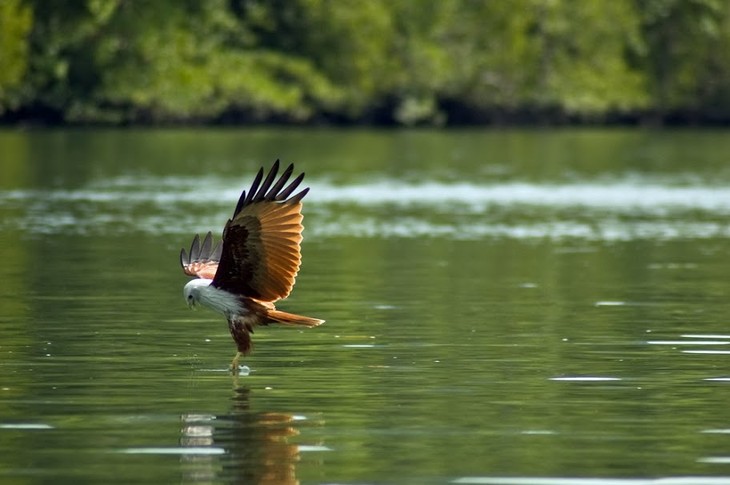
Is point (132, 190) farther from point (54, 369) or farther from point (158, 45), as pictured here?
point (158, 45)

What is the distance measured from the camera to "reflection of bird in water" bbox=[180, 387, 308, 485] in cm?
1032

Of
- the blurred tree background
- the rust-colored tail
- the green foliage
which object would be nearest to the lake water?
the rust-colored tail

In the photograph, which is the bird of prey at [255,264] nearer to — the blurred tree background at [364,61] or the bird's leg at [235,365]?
the bird's leg at [235,365]

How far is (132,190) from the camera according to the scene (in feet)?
140

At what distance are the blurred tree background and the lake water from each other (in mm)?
44500

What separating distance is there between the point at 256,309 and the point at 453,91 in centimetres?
8418

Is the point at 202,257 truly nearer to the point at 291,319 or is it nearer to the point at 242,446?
the point at 291,319

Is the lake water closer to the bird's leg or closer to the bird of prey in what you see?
the bird's leg

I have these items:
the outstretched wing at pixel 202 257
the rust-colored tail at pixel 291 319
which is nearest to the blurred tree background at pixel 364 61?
the outstretched wing at pixel 202 257

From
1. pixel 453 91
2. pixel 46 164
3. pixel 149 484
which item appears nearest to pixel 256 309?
pixel 149 484

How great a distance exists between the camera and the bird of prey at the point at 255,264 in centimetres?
1445

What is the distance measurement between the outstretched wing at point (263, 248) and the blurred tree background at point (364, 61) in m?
67.0

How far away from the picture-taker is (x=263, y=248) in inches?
571

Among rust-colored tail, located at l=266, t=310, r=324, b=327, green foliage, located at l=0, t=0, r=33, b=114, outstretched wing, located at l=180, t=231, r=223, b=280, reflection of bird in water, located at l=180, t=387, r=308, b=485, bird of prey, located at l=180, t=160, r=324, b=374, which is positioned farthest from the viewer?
green foliage, located at l=0, t=0, r=33, b=114
